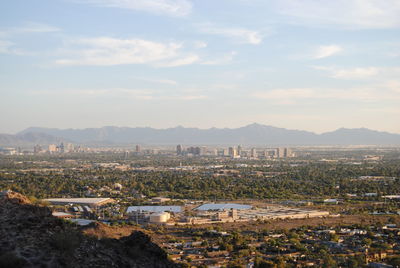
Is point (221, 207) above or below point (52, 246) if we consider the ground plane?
below

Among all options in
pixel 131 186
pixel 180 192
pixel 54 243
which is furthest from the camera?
pixel 131 186

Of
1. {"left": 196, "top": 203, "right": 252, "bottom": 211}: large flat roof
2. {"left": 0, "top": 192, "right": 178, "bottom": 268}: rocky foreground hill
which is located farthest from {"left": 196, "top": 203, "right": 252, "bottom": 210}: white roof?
{"left": 0, "top": 192, "right": 178, "bottom": 268}: rocky foreground hill

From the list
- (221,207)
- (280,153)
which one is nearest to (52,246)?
(221,207)

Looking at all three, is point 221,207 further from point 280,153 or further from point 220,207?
point 280,153

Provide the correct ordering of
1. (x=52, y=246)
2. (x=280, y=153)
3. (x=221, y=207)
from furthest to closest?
1. (x=280, y=153)
2. (x=221, y=207)
3. (x=52, y=246)

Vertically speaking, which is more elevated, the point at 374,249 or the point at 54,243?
the point at 54,243

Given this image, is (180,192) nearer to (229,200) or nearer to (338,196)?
(229,200)

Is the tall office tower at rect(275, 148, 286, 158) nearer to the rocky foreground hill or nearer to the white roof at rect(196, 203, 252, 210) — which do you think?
the white roof at rect(196, 203, 252, 210)

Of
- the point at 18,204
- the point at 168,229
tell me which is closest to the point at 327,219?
the point at 168,229

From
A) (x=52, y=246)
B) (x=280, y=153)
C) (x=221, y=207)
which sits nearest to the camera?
(x=52, y=246)
